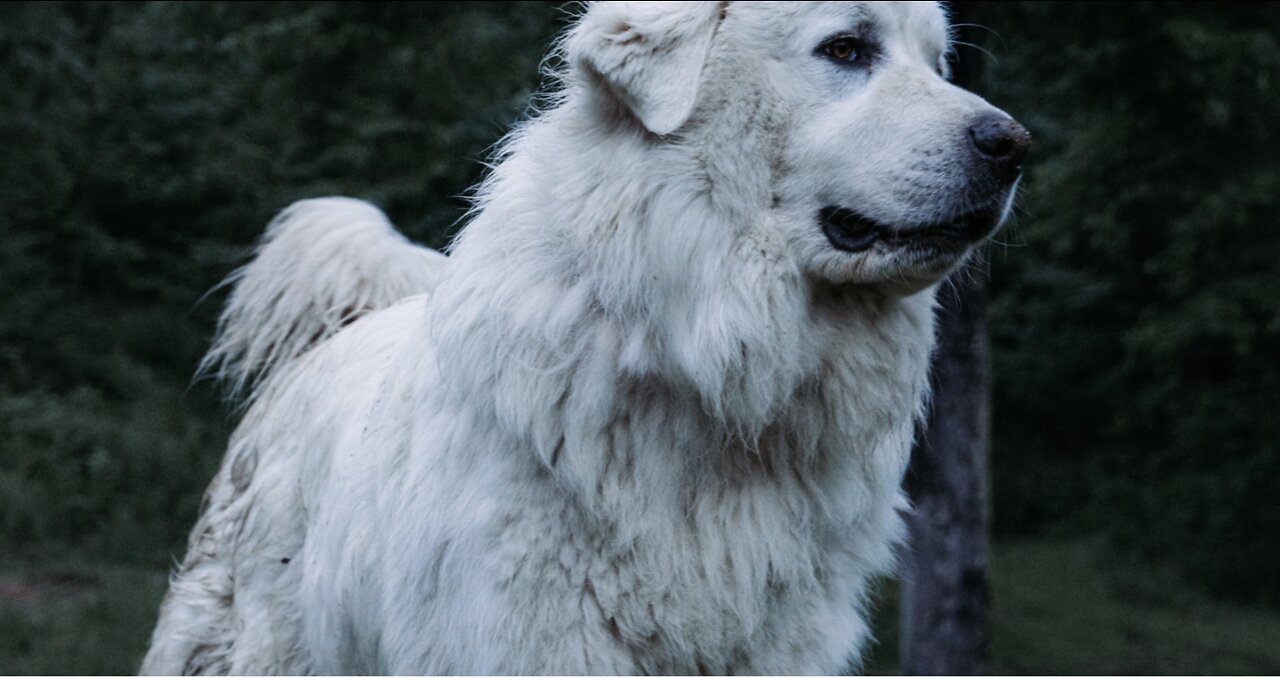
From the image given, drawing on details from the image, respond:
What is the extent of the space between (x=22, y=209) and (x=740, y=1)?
37.6 ft

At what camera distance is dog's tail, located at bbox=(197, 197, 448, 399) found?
16.5 ft

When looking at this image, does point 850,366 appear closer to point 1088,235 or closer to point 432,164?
point 432,164

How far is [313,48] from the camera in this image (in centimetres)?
701

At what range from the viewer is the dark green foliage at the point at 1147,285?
287 inches

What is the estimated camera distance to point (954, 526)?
7207 millimetres

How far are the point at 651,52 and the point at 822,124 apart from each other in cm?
44

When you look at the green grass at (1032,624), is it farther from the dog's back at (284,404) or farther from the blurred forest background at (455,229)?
the dog's back at (284,404)

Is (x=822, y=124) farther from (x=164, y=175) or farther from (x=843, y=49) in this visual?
(x=164, y=175)

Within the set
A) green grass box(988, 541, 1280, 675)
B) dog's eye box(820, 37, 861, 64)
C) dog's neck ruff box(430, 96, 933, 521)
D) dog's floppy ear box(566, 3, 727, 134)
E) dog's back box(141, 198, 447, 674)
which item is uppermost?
dog's floppy ear box(566, 3, 727, 134)

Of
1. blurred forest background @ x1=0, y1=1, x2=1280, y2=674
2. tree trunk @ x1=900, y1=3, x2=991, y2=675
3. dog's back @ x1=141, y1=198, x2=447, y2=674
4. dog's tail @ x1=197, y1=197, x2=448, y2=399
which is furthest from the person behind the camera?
blurred forest background @ x1=0, y1=1, x2=1280, y2=674

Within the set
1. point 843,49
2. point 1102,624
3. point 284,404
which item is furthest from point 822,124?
point 1102,624

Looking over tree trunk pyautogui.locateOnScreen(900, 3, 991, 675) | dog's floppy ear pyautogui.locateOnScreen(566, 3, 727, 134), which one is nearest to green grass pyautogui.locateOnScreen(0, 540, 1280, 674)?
tree trunk pyautogui.locateOnScreen(900, 3, 991, 675)

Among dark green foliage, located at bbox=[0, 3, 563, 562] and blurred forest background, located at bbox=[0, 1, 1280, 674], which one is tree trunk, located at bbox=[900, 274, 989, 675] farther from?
dark green foliage, located at bbox=[0, 3, 563, 562]

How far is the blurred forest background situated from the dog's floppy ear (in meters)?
2.18
